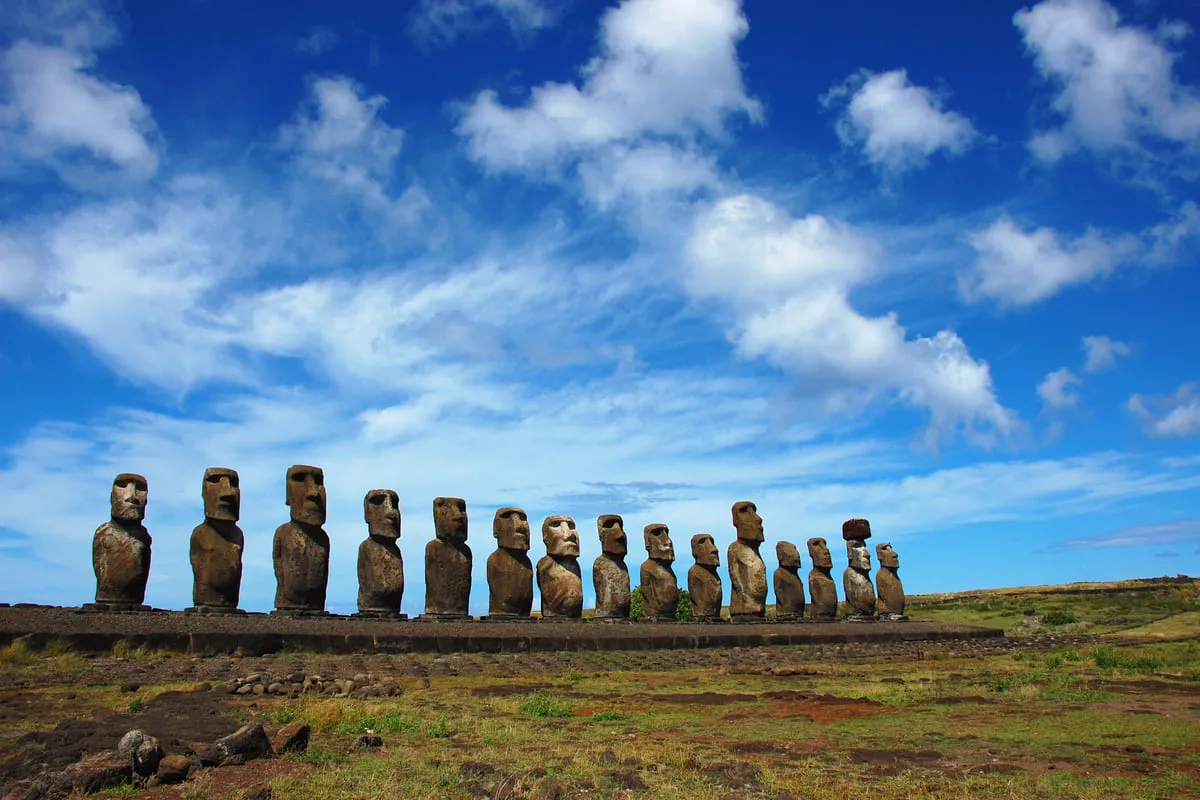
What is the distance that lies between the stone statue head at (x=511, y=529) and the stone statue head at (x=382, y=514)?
9.38ft

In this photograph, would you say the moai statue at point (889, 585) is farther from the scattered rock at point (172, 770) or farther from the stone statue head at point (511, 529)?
the scattered rock at point (172, 770)

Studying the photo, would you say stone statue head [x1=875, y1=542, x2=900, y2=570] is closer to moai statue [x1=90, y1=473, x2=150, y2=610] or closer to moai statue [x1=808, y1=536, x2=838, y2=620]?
moai statue [x1=808, y1=536, x2=838, y2=620]

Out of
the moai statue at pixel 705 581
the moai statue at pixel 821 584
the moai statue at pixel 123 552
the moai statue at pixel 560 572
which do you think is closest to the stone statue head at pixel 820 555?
the moai statue at pixel 821 584

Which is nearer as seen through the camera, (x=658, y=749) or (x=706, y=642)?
(x=658, y=749)

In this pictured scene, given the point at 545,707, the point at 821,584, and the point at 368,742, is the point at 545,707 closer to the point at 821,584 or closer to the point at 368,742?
the point at 368,742

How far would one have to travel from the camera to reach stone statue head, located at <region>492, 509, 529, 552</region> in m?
22.4

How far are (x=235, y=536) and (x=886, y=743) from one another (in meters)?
13.7

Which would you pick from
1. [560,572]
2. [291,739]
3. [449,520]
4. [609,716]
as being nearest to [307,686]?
[609,716]

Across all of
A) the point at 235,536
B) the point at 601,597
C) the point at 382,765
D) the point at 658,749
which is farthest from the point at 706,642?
the point at 382,765

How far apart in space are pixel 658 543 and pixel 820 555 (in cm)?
702

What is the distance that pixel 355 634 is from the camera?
1585 cm

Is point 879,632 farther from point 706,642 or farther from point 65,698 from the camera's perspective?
point 65,698

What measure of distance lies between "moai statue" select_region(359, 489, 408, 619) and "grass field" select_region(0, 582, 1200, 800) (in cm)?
529

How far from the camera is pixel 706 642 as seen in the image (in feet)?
67.1
